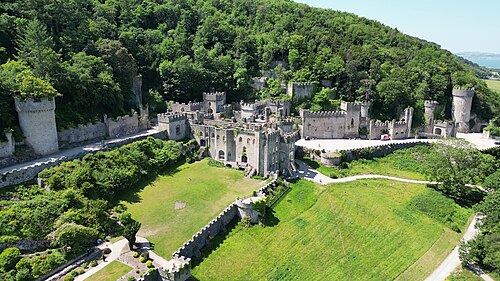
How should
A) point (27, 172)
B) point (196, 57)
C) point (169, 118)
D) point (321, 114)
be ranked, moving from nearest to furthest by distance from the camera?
point (27, 172) → point (169, 118) → point (321, 114) → point (196, 57)

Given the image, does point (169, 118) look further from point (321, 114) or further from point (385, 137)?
point (385, 137)

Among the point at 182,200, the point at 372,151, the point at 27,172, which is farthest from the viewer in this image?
the point at 372,151

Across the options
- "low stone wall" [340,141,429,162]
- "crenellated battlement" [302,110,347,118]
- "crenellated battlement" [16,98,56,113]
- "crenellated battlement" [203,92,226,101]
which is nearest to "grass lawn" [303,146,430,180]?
"low stone wall" [340,141,429,162]

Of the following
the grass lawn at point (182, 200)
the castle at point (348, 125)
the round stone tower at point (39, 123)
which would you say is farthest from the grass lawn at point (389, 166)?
the round stone tower at point (39, 123)

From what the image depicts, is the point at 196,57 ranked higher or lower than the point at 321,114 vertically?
higher

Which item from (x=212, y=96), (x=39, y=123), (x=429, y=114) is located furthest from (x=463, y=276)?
(x=212, y=96)

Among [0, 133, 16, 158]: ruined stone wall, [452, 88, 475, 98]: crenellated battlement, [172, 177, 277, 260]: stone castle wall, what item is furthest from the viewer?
[452, 88, 475, 98]: crenellated battlement

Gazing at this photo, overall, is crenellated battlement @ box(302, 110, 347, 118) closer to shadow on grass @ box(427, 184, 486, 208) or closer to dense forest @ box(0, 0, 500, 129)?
dense forest @ box(0, 0, 500, 129)

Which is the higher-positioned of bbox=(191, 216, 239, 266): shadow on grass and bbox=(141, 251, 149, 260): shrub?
bbox=(141, 251, 149, 260): shrub
